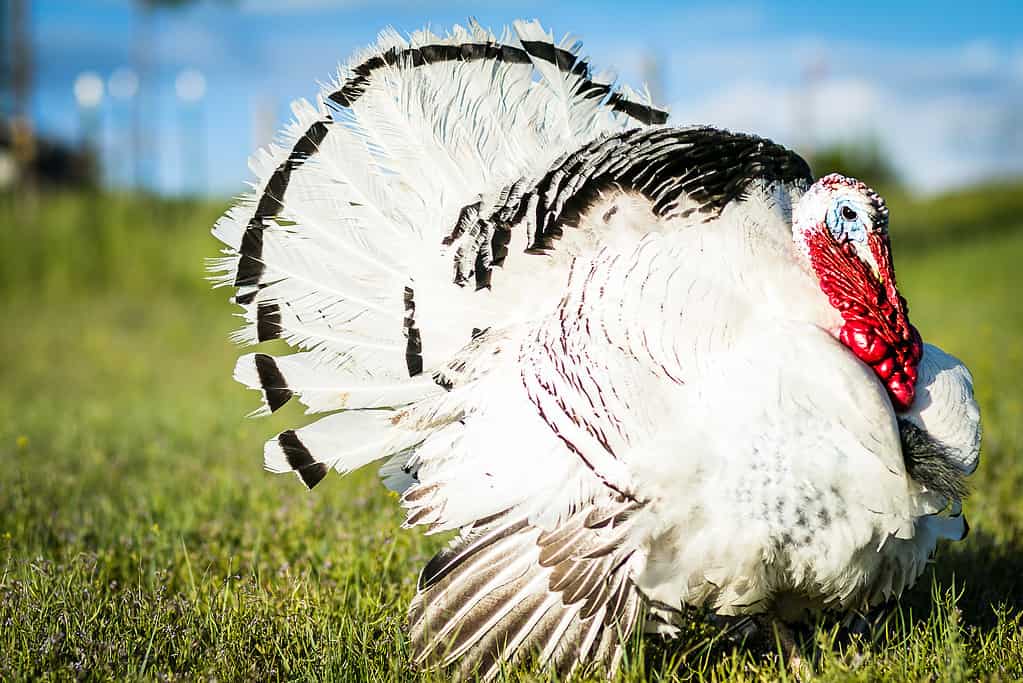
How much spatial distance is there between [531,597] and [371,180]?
153 cm

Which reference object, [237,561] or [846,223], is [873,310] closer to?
[846,223]

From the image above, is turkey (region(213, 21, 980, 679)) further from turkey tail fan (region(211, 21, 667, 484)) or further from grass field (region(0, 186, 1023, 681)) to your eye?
grass field (region(0, 186, 1023, 681))

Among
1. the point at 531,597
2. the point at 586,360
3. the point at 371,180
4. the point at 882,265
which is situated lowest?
the point at 531,597

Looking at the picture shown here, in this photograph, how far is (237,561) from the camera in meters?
3.72

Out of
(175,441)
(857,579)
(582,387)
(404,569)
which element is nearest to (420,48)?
(582,387)

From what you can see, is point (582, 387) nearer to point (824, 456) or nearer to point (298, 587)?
point (824, 456)

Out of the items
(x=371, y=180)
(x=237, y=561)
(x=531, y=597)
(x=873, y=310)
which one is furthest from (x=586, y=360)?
(x=237, y=561)

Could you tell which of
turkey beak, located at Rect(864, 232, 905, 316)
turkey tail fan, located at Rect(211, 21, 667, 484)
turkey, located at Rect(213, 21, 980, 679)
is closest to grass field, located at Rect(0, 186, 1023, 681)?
turkey, located at Rect(213, 21, 980, 679)

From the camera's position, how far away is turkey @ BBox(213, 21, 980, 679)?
2398 millimetres

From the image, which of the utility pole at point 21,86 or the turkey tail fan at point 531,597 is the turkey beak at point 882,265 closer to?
the turkey tail fan at point 531,597

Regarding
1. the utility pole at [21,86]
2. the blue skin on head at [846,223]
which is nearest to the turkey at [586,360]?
the blue skin on head at [846,223]

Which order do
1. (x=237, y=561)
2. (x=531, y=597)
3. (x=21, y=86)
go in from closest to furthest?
(x=531, y=597)
(x=237, y=561)
(x=21, y=86)

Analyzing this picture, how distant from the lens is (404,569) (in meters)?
3.57

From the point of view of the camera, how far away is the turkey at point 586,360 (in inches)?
94.4
